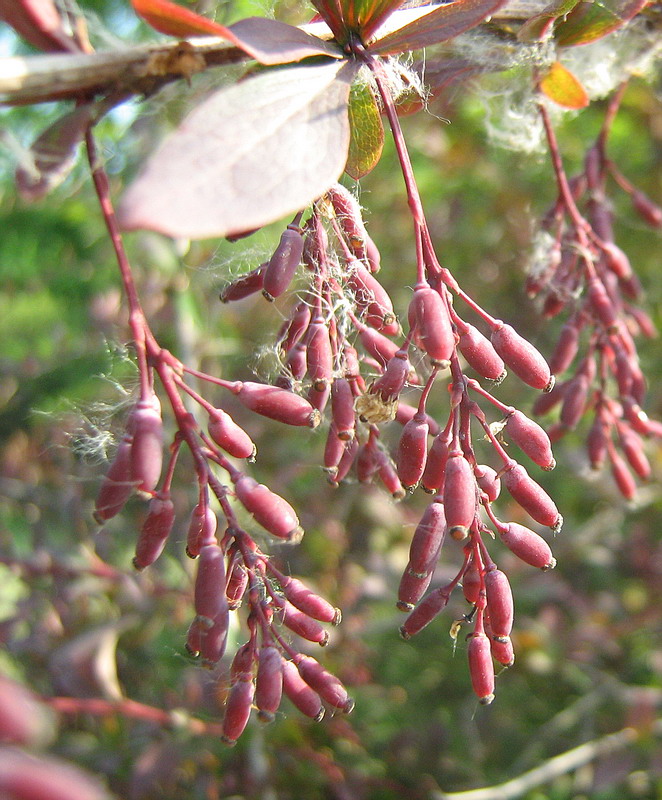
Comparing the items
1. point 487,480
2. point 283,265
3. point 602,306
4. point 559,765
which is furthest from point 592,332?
point 559,765

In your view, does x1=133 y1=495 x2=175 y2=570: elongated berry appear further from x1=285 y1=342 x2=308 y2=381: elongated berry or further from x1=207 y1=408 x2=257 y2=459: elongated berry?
x1=285 y1=342 x2=308 y2=381: elongated berry

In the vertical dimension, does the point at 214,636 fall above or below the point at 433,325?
below

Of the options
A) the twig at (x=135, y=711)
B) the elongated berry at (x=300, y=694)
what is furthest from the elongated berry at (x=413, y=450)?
the twig at (x=135, y=711)

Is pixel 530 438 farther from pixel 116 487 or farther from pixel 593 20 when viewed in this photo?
pixel 593 20

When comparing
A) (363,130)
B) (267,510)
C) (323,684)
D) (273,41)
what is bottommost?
(323,684)

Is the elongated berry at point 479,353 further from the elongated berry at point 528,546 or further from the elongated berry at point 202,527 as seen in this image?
the elongated berry at point 202,527
